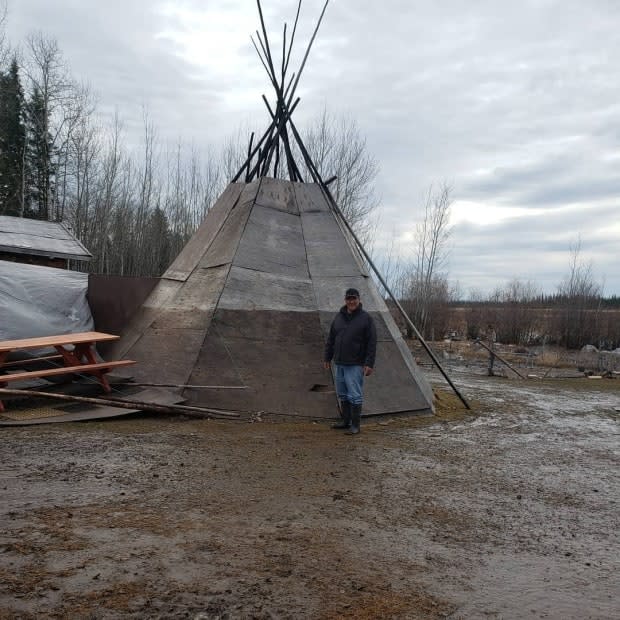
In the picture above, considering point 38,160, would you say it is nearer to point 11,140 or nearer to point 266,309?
point 11,140

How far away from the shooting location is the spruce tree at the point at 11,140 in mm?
25938

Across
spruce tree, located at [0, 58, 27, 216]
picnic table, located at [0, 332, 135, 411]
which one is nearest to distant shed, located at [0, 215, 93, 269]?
picnic table, located at [0, 332, 135, 411]

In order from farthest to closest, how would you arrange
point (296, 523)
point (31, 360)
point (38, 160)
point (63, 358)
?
1. point (38, 160)
2. point (63, 358)
3. point (31, 360)
4. point (296, 523)

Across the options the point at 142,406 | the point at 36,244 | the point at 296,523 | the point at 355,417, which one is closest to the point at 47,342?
the point at 142,406

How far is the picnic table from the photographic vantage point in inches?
Answer: 253

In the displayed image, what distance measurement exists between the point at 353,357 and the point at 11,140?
26.1m

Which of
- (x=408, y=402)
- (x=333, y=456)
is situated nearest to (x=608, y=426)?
(x=408, y=402)

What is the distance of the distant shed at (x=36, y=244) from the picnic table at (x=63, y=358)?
5.82 m

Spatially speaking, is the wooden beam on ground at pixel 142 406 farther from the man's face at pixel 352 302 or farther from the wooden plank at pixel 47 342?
the man's face at pixel 352 302

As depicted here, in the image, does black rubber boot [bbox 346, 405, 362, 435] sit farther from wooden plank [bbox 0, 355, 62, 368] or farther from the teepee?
wooden plank [bbox 0, 355, 62, 368]

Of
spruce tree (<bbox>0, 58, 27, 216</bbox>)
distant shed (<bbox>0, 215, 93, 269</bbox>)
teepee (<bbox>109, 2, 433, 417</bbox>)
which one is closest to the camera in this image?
teepee (<bbox>109, 2, 433, 417</bbox>)

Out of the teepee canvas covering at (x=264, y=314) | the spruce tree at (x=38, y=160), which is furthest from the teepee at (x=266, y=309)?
the spruce tree at (x=38, y=160)

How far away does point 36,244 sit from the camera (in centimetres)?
1277

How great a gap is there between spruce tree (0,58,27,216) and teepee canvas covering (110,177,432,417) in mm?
21010
